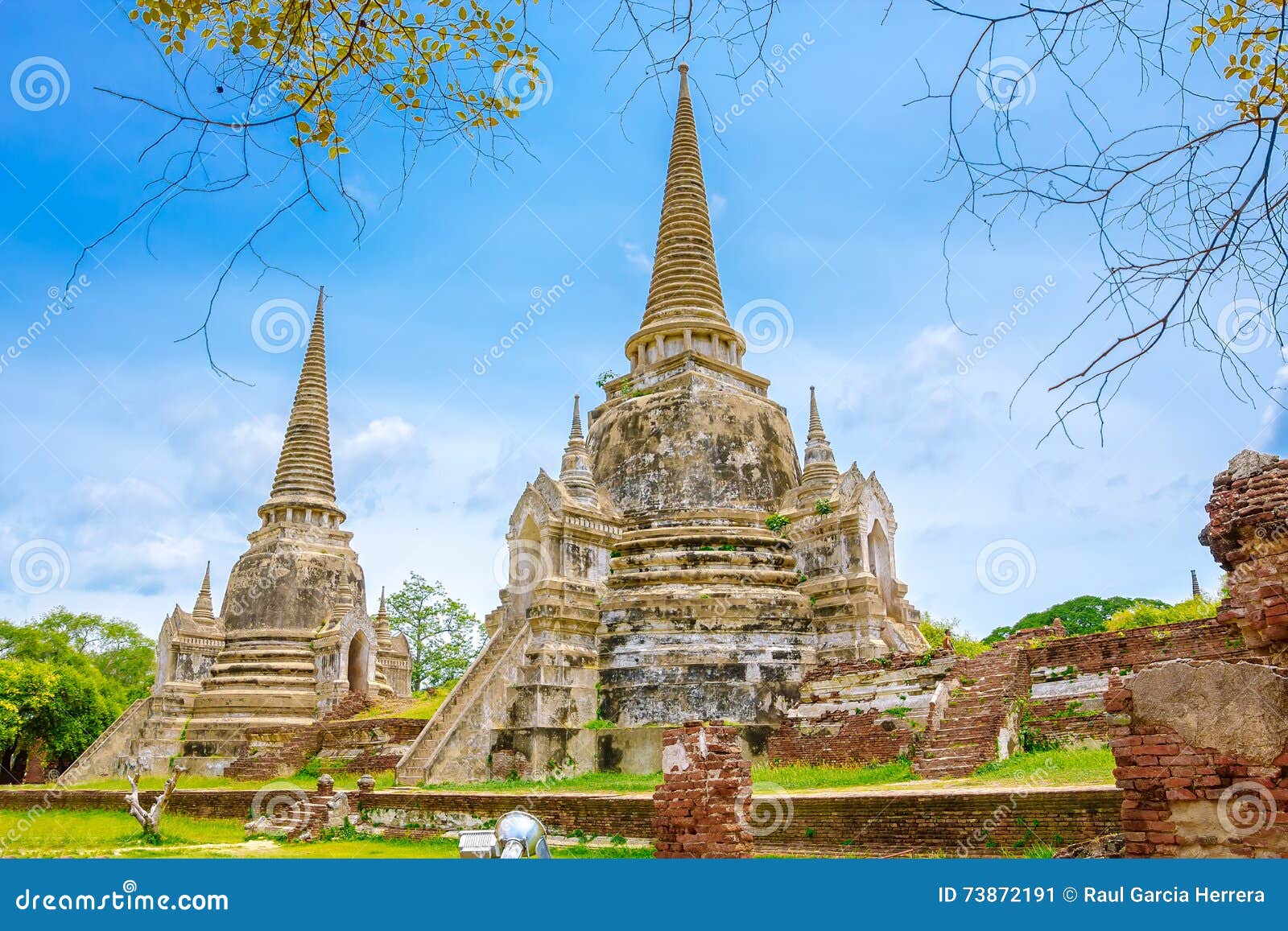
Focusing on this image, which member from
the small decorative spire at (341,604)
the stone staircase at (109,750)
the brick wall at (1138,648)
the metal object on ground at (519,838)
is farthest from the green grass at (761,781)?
the stone staircase at (109,750)

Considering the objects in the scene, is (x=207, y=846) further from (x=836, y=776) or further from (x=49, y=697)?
(x=49, y=697)

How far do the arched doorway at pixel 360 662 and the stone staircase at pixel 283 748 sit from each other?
2.33 metres

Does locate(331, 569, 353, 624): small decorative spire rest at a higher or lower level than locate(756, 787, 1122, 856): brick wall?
higher

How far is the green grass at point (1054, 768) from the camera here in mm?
12259

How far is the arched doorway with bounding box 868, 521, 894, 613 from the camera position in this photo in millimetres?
22891

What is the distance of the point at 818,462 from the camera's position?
80.1ft

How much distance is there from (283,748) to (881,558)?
54.4 ft

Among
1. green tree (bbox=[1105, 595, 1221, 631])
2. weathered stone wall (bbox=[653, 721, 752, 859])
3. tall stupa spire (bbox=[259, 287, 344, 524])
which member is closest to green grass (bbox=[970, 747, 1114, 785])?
weathered stone wall (bbox=[653, 721, 752, 859])

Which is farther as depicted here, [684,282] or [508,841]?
[684,282]

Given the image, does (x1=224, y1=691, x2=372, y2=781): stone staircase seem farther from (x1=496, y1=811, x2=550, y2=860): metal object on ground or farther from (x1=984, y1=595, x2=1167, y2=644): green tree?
(x1=984, y1=595, x2=1167, y2=644): green tree

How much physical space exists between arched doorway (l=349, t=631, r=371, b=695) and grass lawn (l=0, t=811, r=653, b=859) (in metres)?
11.4

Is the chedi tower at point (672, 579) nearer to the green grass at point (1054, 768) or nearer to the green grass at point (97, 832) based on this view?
the green grass at point (97, 832)

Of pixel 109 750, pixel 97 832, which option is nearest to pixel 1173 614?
pixel 97 832

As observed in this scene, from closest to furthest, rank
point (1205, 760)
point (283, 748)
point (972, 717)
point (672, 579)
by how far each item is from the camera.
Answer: point (1205, 760)
point (972, 717)
point (672, 579)
point (283, 748)
